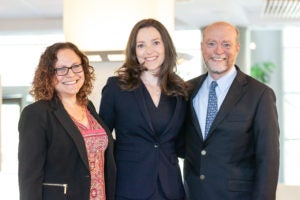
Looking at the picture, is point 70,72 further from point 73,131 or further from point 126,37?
point 126,37

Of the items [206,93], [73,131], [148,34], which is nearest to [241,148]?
[206,93]

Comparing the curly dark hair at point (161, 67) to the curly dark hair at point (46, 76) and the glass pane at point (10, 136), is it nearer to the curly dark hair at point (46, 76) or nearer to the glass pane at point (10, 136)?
the curly dark hair at point (46, 76)

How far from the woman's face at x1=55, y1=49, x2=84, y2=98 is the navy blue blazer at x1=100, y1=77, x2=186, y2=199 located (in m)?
0.21

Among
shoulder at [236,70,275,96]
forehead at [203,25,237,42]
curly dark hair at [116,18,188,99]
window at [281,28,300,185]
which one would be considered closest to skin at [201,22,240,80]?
forehead at [203,25,237,42]

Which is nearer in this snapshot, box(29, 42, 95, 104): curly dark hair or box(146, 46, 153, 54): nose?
box(29, 42, 95, 104): curly dark hair

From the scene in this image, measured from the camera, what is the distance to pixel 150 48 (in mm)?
2713

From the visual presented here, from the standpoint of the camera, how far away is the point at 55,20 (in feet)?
30.1

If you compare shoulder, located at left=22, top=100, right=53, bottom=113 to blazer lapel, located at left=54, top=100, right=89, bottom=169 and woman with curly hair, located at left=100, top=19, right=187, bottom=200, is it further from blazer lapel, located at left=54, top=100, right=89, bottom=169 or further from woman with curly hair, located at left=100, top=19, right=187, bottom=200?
woman with curly hair, located at left=100, top=19, right=187, bottom=200

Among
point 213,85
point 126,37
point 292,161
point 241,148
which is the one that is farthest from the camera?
point 292,161

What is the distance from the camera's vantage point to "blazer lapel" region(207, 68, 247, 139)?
106 inches

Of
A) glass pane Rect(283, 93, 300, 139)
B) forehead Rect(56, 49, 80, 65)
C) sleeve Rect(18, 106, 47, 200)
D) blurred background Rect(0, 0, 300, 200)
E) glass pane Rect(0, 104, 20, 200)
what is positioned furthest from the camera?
glass pane Rect(283, 93, 300, 139)

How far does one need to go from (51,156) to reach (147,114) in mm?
538

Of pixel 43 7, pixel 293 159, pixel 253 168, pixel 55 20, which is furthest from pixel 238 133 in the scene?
pixel 293 159

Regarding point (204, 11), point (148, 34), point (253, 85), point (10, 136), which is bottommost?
point (10, 136)
